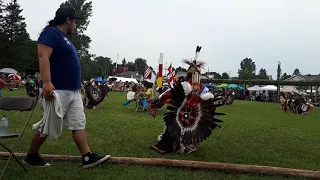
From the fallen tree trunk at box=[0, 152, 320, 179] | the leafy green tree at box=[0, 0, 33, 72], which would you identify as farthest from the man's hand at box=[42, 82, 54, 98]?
the leafy green tree at box=[0, 0, 33, 72]

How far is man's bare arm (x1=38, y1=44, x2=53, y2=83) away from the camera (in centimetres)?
397

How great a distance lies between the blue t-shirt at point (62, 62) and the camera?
13.7 ft

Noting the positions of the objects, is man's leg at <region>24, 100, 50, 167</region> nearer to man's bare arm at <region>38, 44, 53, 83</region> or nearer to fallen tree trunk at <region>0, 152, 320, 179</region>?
fallen tree trunk at <region>0, 152, 320, 179</region>

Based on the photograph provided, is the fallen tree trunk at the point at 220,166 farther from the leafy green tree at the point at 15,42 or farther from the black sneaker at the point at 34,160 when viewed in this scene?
the leafy green tree at the point at 15,42

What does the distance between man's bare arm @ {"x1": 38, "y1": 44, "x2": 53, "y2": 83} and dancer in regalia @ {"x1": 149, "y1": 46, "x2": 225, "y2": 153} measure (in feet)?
7.41

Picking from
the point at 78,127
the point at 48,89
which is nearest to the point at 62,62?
the point at 48,89

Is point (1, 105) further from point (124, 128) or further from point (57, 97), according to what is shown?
point (124, 128)

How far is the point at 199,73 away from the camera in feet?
A: 19.8

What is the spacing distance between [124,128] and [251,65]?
130m

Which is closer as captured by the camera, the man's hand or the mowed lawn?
the man's hand

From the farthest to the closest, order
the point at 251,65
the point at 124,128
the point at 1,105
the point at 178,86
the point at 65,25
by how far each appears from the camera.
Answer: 1. the point at 251,65
2. the point at 124,128
3. the point at 178,86
4. the point at 65,25
5. the point at 1,105

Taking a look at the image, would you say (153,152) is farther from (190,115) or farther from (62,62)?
(62,62)

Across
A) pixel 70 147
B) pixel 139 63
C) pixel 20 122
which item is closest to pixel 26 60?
pixel 20 122

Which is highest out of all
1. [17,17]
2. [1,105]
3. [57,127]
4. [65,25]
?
[17,17]
